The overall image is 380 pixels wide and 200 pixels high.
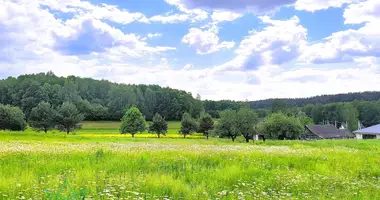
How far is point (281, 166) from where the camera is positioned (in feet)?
40.4

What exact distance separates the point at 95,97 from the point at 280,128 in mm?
94768

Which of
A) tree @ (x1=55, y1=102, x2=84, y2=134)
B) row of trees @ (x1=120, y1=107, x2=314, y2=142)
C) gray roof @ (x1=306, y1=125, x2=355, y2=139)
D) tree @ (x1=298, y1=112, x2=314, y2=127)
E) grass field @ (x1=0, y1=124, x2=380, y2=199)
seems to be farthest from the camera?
tree @ (x1=298, y1=112, x2=314, y2=127)

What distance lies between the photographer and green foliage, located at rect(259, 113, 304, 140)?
75312 millimetres

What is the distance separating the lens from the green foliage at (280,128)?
75.3 meters

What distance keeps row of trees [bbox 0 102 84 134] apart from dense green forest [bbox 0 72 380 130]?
26.1 metres

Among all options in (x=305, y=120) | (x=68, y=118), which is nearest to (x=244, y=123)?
(x=68, y=118)

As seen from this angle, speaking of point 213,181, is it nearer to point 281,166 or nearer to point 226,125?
point 281,166

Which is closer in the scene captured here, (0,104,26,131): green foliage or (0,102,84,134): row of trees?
(0,104,26,131): green foliage

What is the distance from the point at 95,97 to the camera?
146000mm

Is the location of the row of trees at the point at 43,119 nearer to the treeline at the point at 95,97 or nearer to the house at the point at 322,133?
the treeline at the point at 95,97

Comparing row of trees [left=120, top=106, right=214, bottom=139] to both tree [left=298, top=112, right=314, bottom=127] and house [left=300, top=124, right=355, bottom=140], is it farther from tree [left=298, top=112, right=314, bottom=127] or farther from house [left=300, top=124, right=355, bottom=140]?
tree [left=298, top=112, right=314, bottom=127]

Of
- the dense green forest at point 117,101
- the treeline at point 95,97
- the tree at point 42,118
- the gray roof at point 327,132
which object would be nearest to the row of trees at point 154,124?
the tree at point 42,118

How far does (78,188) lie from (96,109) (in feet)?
396

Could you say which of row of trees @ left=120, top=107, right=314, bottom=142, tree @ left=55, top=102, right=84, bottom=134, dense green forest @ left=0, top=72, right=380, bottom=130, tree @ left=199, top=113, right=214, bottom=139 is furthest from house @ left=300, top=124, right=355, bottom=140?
tree @ left=55, top=102, right=84, bottom=134
